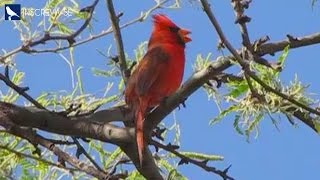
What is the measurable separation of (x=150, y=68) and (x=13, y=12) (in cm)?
42

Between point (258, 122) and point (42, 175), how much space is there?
0.55 meters

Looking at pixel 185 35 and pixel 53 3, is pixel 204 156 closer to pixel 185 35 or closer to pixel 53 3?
pixel 185 35

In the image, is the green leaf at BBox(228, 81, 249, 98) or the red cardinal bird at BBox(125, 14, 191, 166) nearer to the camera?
the green leaf at BBox(228, 81, 249, 98)

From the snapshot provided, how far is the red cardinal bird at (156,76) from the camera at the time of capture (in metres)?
1.46

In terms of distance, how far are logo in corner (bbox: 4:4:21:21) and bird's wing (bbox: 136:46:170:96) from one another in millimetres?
356

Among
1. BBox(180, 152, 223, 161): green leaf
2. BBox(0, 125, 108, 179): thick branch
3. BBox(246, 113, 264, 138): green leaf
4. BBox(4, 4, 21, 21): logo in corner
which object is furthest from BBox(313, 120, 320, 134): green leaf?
BBox(4, 4, 21, 21): logo in corner

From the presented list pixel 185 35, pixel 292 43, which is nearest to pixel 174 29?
pixel 185 35

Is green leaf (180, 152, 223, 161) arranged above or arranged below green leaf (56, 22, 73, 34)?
below

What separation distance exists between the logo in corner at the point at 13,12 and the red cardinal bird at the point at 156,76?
0.33 meters

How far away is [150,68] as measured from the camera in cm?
155

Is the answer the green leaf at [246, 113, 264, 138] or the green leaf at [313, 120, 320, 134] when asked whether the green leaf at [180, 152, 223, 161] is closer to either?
the green leaf at [246, 113, 264, 138]

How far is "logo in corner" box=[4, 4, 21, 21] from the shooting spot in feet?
5.73

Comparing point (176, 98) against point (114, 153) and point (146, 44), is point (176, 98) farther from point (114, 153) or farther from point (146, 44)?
point (146, 44)

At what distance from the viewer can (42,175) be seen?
170 cm
